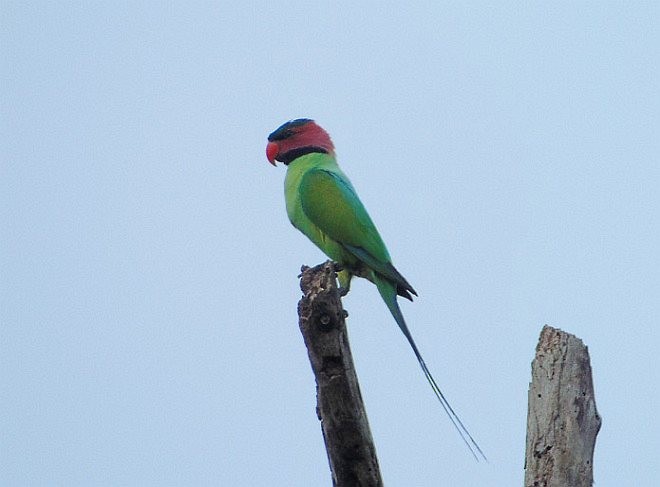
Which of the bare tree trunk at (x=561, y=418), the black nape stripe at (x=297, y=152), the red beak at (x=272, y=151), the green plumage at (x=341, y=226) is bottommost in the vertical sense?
the bare tree trunk at (x=561, y=418)

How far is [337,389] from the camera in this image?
12.7ft

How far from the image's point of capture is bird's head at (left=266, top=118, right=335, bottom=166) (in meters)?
7.57

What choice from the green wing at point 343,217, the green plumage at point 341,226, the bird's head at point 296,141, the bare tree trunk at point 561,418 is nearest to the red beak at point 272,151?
the bird's head at point 296,141

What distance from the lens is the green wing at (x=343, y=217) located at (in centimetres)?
647

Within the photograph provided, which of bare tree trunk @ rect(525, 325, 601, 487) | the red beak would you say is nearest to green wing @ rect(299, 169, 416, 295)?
the red beak

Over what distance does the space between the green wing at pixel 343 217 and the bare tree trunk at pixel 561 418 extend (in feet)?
6.80

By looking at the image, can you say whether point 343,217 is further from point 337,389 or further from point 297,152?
point 337,389

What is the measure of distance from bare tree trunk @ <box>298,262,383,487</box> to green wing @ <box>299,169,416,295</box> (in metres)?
2.43

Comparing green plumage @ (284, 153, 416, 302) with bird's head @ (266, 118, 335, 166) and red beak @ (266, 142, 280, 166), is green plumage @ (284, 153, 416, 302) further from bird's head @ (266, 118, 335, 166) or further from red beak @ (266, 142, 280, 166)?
red beak @ (266, 142, 280, 166)

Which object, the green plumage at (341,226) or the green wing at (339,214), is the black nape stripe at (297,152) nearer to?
the green plumage at (341,226)

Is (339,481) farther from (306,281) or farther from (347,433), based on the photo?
(306,281)

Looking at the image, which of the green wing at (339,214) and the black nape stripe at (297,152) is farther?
the black nape stripe at (297,152)

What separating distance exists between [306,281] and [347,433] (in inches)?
28.4

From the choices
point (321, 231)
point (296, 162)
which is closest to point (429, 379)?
point (321, 231)
